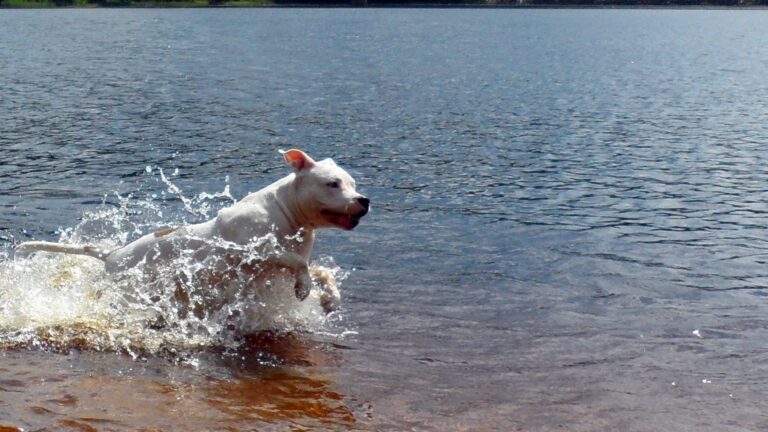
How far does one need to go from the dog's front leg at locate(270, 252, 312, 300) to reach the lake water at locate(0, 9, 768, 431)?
60cm

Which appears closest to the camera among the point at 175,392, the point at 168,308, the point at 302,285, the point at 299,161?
the point at 175,392

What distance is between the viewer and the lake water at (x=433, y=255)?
25.4ft

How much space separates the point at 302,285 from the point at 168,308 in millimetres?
1446

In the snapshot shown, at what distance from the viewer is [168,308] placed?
928 centimetres

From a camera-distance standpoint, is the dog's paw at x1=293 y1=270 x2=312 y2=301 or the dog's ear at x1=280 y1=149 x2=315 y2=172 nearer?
the dog's paw at x1=293 y1=270 x2=312 y2=301

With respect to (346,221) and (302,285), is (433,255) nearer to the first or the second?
(346,221)

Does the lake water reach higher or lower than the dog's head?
lower

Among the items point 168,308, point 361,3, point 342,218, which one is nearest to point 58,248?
point 168,308

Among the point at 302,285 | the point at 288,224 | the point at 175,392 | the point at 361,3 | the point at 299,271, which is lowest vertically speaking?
the point at 175,392

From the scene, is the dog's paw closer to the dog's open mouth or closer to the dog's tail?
the dog's open mouth

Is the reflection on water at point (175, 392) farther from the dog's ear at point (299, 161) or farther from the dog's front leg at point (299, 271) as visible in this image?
the dog's ear at point (299, 161)

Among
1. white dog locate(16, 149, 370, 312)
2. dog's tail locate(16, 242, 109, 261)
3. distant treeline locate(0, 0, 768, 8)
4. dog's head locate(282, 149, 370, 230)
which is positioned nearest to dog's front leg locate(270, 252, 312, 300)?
white dog locate(16, 149, 370, 312)

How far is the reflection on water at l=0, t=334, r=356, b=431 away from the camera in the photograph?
700 centimetres

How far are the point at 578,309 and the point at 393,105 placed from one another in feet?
61.4
